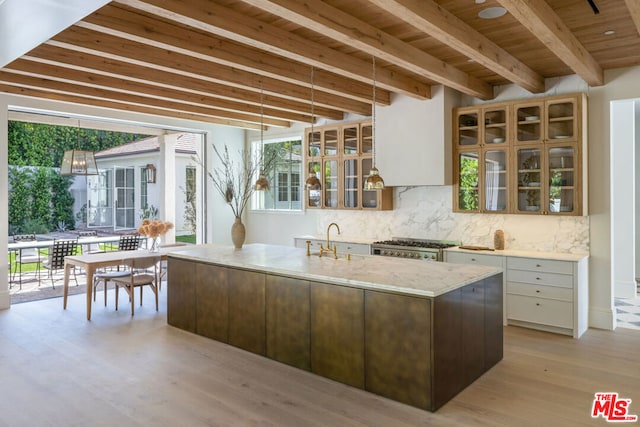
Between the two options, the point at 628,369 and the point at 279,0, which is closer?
the point at 279,0

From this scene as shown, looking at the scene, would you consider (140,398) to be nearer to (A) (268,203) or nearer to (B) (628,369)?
(B) (628,369)

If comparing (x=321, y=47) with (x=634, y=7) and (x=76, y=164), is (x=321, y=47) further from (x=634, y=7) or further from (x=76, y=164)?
(x=76, y=164)

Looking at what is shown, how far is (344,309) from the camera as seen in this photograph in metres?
3.38

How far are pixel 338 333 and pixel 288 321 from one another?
53 centimetres

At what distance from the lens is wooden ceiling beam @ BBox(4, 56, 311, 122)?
4379 millimetres

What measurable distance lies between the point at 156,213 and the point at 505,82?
327 inches

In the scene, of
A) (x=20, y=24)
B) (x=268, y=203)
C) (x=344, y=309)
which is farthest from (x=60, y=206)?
(x=344, y=309)

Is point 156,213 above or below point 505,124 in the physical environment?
below

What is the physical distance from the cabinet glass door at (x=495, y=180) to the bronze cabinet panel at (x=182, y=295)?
3398 mm

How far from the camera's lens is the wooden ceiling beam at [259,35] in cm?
290

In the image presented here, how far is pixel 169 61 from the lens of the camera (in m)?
4.17

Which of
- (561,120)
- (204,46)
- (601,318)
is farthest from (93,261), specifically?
(601,318)

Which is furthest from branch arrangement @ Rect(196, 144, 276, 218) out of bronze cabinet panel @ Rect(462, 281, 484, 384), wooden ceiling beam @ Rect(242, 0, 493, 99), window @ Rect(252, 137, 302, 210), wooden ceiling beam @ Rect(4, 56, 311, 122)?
bronze cabinet panel @ Rect(462, 281, 484, 384)

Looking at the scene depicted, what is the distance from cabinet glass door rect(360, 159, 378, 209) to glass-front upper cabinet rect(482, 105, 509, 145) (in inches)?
64.0
